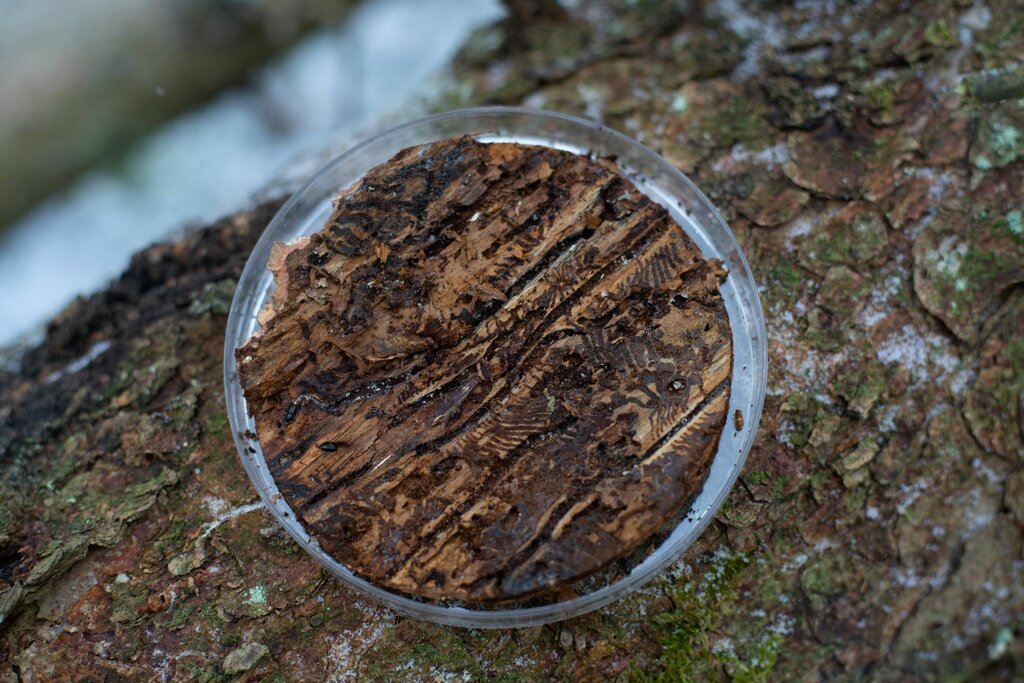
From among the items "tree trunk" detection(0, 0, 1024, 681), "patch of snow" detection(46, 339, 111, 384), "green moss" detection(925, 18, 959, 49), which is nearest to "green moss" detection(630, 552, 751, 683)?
"tree trunk" detection(0, 0, 1024, 681)

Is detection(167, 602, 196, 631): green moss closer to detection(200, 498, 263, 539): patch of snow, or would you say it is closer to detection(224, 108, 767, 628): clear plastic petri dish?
detection(200, 498, 263, 539): patch of snow

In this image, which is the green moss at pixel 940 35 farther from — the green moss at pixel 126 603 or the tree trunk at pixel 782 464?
the green moss at pixel 126 603

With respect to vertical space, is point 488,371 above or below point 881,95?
above

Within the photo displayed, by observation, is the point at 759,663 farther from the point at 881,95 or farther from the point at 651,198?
the point at 881,95

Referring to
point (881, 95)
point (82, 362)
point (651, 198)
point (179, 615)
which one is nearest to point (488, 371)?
point (651, 198)

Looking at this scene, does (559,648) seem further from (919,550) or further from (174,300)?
(174,300)
